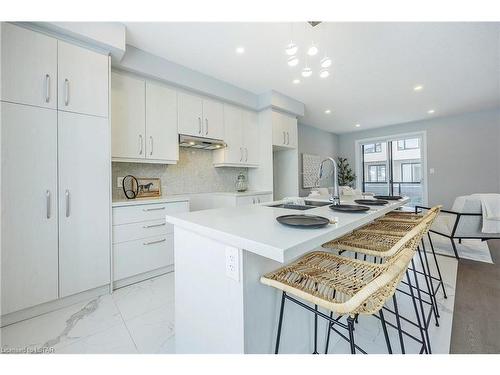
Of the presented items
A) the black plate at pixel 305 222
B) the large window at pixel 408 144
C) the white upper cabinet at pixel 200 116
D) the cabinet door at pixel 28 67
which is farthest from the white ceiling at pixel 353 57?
the black plate at pixel 305 222

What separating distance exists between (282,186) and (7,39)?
152 inches

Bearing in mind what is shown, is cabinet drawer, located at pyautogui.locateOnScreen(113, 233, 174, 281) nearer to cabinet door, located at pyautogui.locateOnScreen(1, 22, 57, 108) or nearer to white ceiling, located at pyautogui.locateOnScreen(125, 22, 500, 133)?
cabinet door, located at pyautogui.locateOnScreen(1, 22, 57, 108)

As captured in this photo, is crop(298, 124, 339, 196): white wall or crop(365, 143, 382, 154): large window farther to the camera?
crop(365, 143, 382, 154): large window

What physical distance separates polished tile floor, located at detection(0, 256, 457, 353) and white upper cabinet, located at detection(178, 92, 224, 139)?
201 cm

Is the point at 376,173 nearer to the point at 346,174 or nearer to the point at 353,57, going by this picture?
the point at 346,174

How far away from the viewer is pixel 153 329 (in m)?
1.52

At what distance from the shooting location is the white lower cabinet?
210 cm

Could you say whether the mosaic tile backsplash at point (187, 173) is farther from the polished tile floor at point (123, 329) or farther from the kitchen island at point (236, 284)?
the kitchen island at point (236, 284)

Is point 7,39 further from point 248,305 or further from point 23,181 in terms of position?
point 248,305

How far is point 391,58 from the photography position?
8.42 feet

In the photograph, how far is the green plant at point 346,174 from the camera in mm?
6358

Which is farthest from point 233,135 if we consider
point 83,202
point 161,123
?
point 83,202

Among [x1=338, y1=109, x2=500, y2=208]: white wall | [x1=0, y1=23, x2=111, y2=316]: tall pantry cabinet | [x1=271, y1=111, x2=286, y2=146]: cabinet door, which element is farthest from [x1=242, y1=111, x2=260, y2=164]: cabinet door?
[x1=338, y1=109, x2=500, y2=208]: white wall
